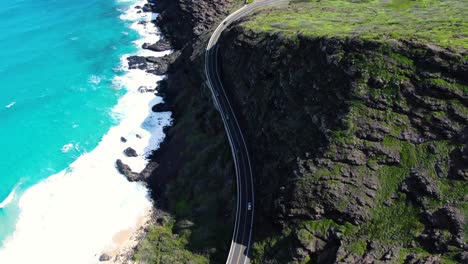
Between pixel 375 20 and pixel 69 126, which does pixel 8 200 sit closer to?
pixel 69 126

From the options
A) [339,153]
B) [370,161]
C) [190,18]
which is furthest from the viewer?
[190,18]

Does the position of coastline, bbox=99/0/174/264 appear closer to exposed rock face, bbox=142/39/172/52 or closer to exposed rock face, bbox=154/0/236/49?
exposed rock face, bbox=142/39/172/52

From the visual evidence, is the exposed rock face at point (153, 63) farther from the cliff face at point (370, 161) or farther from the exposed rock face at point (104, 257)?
the exposed rock face at point (104, 257)

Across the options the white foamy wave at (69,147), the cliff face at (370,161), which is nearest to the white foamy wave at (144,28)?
the white foamy wave at (69,147)

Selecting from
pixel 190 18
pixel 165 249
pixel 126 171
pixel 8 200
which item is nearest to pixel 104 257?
pixel 165 249

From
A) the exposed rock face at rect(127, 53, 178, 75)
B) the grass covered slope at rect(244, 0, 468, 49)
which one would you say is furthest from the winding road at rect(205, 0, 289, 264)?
the exposed rock face at rect(127, 53, 178, 75)

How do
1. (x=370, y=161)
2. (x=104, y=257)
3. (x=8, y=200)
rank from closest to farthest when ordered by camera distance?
(x=370, y=161) < (x=104, y=257) < (x=8, y=200)

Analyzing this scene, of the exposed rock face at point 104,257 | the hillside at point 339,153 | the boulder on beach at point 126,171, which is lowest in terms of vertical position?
the exposed rock face at point 104,257
